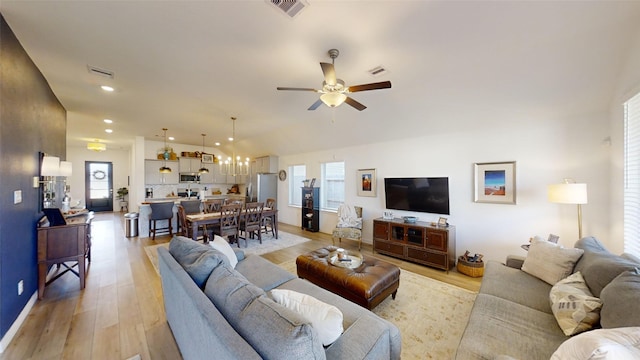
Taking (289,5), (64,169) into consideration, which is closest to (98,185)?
(64,169)

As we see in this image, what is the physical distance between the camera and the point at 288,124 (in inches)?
206

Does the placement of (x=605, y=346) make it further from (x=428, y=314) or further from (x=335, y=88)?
(x=335, y=88)

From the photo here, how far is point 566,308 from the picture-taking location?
148 centimetres

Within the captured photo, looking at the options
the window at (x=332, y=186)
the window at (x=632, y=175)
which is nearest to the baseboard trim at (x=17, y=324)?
the window at (x=332, y=186)

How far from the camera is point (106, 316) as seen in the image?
2371 millimetres

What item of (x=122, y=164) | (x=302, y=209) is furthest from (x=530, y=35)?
(x=122, y=164)

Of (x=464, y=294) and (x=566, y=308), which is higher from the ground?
(x=566, y=308)

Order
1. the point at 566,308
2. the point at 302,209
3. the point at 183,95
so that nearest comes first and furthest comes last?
the point at 566,308 < the point at 183,95 < the point at 302,209

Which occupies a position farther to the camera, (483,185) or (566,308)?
(483,185)

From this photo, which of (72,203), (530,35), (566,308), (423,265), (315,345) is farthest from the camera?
(72,203)

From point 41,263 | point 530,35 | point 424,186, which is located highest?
point 530,35

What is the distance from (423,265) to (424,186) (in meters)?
1.41

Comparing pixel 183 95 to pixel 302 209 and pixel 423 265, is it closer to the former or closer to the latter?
pixel 302 209

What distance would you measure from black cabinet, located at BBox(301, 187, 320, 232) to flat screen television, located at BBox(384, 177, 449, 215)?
6.91ft
